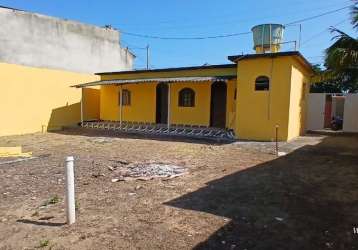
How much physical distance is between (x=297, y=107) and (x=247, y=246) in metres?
11.6

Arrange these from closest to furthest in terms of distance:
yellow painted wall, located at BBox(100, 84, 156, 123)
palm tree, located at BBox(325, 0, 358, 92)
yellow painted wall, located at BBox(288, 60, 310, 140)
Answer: palm tree, located at BBox(325, 0, 358, 92) → yellow painted wall, located at BBox(288, 60, 310, 140) → yellow painted wall, located at BBox(100, 84, 156, 123)

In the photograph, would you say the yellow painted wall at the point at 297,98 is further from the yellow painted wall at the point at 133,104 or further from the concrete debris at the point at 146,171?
the yellow painted wall at the point at 133,104

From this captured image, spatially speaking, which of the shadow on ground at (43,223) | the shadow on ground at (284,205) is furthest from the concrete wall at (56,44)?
the shadow on ground at (284,205)

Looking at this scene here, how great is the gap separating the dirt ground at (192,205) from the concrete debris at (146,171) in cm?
25

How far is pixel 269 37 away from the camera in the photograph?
1488 cm

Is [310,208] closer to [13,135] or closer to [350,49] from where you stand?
[350,49]

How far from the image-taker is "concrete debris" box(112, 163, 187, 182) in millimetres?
6977

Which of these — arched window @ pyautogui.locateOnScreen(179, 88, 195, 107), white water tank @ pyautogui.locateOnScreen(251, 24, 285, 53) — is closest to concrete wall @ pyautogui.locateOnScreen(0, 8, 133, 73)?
arched window @ pyautogui.locateOnScreen(179, 88, 195, 107)

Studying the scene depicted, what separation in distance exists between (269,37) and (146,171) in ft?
33.7

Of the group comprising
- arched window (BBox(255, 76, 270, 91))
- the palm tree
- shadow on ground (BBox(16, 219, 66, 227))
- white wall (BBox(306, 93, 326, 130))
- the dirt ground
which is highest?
the palm tree

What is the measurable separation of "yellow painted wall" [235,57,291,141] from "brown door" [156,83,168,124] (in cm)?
546

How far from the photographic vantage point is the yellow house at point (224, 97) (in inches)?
492

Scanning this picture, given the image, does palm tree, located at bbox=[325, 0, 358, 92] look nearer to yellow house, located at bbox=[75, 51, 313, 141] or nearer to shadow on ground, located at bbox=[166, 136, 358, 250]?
yellow house, located at bbox=[75, 51, 313, 141]

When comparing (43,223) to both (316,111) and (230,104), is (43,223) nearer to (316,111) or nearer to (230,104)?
(230,104)
